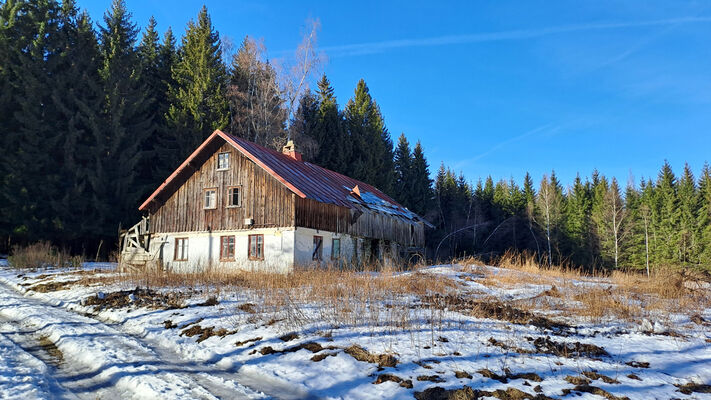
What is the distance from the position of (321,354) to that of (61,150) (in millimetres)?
35477

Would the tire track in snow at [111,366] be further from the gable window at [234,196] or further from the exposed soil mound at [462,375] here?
the gable window at [234,196]

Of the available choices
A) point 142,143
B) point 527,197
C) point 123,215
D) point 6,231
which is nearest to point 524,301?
point 123,215

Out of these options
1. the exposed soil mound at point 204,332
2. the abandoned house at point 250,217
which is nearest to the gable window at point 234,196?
the abandoned house at point 250,217

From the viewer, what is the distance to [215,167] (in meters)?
26.8

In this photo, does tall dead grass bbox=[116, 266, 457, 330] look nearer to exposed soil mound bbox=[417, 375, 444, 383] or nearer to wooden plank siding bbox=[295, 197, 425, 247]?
exposed soil mound bbox=[417, 375, 444, 383]

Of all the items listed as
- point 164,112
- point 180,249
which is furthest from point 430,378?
point 164,112

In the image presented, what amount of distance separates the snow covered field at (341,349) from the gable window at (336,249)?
497 inches

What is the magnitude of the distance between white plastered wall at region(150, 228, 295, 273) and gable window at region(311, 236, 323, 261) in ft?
6.20

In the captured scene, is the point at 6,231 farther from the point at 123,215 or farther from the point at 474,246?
the point at 474,246

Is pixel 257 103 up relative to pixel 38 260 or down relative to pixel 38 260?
up

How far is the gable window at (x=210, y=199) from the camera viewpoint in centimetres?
2651

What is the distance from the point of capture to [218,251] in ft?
84.2

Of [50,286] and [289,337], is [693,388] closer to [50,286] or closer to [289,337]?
[289,337]

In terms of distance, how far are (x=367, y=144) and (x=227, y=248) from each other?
29.1 meters
